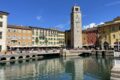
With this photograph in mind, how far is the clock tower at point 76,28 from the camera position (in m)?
132

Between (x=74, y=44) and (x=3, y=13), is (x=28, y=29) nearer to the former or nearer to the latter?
(x=74, y=44)

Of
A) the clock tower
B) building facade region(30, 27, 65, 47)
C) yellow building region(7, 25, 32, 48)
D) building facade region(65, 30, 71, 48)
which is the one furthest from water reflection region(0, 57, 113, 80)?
building facade region(65, 30, 71, 48)

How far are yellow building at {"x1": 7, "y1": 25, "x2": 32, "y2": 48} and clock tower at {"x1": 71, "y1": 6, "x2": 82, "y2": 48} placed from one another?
80.4 feet

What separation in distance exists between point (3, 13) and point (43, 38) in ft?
178

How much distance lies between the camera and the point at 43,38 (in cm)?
13900

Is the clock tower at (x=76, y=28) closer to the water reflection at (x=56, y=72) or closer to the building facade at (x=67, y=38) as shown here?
the building facade at (x=67, y=38)

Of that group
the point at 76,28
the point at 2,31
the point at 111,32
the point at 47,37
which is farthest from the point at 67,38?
the point at 2,31

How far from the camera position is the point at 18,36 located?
389 feet

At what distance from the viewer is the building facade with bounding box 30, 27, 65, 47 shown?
132 metres

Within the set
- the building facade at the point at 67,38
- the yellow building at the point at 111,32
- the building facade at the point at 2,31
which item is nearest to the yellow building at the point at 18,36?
the building facade at the point at 2,31

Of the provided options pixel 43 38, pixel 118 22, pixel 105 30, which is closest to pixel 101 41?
pixel 105 30

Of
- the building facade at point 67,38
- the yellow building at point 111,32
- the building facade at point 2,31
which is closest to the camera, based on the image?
the building facade at point 2,31

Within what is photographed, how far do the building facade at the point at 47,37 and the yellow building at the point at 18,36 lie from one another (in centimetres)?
587

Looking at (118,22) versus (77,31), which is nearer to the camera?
(118,22)
